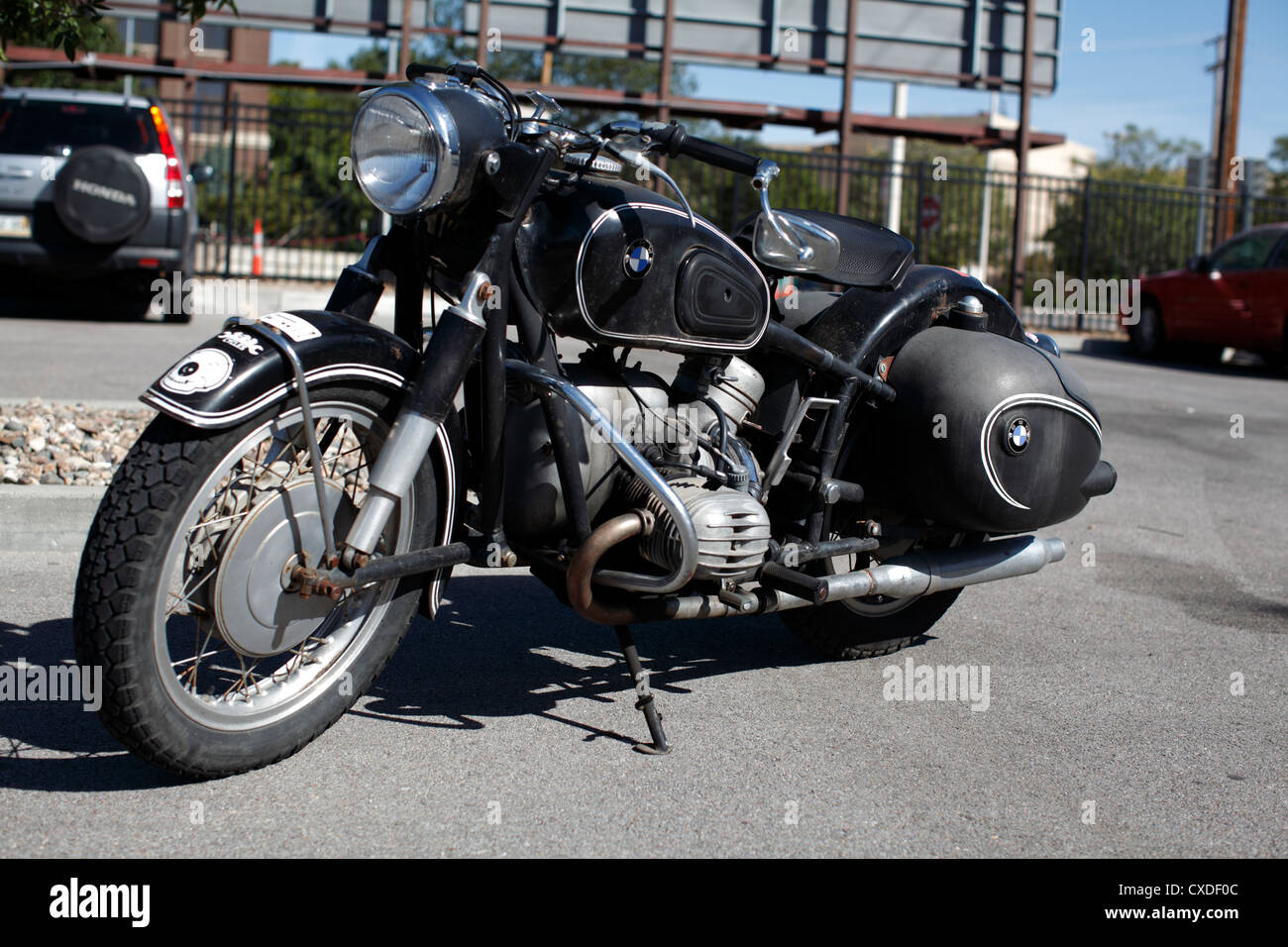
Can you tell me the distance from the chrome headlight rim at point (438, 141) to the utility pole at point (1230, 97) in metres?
21.7

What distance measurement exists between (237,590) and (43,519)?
2.45 meters

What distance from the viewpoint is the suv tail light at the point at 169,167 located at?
37.1ft

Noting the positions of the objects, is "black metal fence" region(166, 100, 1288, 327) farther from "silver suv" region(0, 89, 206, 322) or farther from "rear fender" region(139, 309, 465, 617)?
"rear fender" region(139, 309, 465, 617)

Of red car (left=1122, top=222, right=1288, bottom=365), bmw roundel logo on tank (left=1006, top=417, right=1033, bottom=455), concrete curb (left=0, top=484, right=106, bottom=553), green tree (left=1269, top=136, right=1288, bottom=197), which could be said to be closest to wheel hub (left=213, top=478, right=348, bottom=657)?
bmw roundel logo on tank (left=1006, top=417, right=1033, bottom=455)

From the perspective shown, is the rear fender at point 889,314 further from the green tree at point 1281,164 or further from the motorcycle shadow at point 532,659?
the green tree at point 1281,164

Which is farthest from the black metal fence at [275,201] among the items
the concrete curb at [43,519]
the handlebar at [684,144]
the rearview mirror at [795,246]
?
the handlebar at [684,144]

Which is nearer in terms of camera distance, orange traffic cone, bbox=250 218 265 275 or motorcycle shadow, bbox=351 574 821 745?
motorcycle shadow, bbox=351 574 821 745

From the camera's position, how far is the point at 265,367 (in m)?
2.77

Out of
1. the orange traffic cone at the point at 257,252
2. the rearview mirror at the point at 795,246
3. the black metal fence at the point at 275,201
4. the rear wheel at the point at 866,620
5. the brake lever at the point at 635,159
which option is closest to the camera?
the brake lever at the point at 635,159

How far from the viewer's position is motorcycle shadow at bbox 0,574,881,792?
308cm

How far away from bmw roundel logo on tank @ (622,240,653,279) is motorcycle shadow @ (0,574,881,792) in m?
1.17
